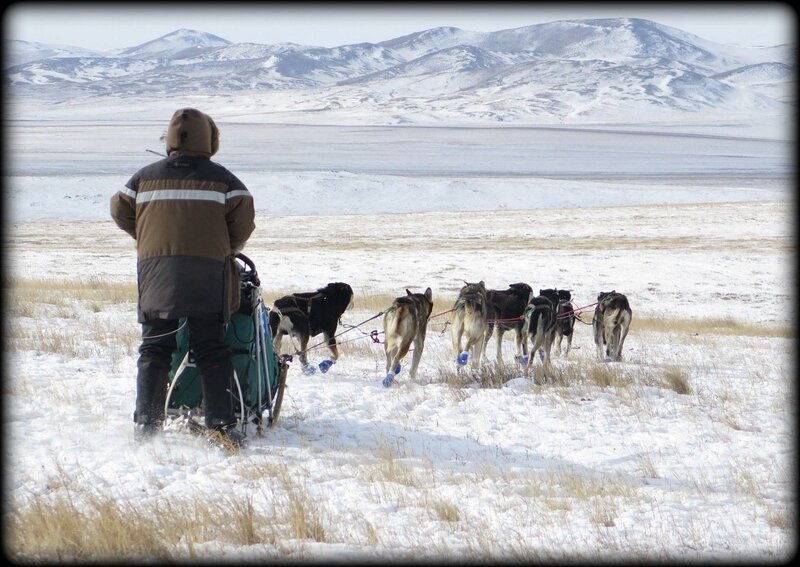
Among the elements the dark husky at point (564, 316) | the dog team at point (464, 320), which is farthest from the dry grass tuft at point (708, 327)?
the dog team at point (464, 320)

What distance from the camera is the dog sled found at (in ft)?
19.4

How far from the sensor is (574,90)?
18125 cm

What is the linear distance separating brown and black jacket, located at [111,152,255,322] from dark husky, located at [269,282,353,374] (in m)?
3.25

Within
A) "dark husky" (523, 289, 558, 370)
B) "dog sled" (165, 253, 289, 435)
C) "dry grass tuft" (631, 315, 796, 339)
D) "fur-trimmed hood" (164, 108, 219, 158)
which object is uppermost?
"fur-trimmed hood" (164, 108, 219, 158)

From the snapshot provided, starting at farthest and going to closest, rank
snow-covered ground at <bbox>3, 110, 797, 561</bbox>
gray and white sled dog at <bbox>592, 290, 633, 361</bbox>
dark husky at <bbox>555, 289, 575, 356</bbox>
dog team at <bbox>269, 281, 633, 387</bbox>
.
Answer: dark husky at <bbox>555, 289, 575, 356</bbox> < gray and white sled dog at <bbox>592, 290, 633, 361</bbox> < dog team at <bbox>269, 281, 633, 387</bbox> < snow-covered ground at <bbox>3, 110, 797, 561</bbox>

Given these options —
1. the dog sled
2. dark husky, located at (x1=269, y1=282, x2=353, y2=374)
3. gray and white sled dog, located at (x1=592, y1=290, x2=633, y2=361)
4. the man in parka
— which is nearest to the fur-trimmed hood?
the man in parka

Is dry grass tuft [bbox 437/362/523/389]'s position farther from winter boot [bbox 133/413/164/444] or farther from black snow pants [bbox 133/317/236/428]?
winter boot [bbox 133/413/164/444]

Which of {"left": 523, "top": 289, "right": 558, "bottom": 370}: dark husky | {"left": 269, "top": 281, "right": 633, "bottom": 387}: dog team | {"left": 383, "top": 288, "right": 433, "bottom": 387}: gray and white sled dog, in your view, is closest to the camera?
{"left": 383, "top": 288, "right": 433, "bottom": 387}: gray and white sled dog

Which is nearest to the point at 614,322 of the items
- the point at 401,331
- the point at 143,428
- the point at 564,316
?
the point at 564,316

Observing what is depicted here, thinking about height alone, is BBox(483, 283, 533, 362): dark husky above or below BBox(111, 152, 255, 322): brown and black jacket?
below

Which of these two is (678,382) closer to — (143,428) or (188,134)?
(143,428)

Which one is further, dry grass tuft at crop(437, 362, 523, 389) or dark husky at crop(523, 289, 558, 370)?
dark husky at crop(523, 289, 558, 370)

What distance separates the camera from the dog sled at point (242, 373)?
5898 millimetres

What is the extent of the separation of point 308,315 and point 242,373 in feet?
9.80
